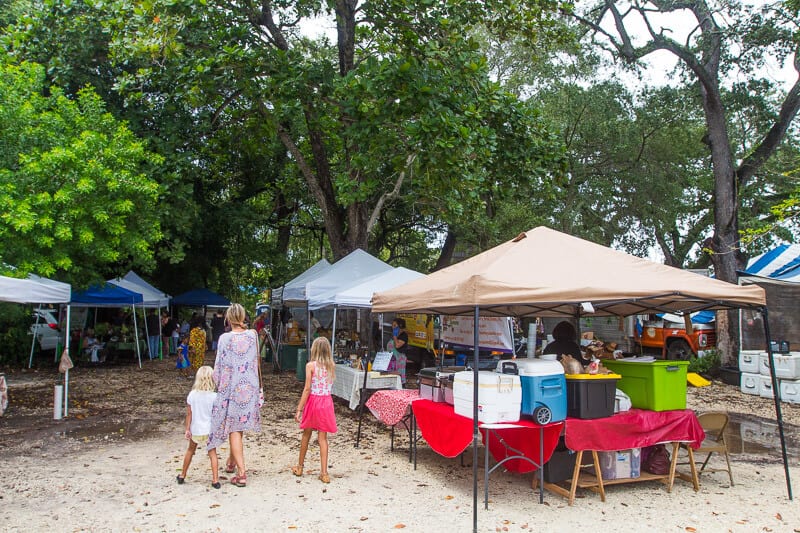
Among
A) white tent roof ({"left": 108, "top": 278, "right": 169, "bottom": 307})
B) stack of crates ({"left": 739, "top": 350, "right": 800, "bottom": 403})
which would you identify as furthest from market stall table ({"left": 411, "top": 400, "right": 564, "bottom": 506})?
white tent roof ({"left": 108, "top": 278, "right": 169, "bottom": 307})

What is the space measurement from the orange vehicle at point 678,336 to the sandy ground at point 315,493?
10.8 meters

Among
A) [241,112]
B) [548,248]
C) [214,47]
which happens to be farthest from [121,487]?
[241,112]

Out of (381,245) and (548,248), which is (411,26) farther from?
(381,245)

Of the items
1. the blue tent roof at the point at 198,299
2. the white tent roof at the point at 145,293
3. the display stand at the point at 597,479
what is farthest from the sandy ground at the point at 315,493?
the blue tent roof at the point at 198,299

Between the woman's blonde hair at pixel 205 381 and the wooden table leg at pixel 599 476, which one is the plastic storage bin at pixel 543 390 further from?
the woman's blonde hair at pixel 205 381

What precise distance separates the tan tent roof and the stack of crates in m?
6.56

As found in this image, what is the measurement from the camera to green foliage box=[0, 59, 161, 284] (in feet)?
30.3

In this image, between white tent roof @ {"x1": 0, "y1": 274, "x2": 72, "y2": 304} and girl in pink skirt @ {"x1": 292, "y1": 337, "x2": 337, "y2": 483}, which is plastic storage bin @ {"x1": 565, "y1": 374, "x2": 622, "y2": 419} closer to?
girl in pink skirt @ {"x1": 292, "y1": 337, "x2": 337, "y2": 483}

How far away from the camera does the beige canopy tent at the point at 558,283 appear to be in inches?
190

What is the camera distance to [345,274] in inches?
487

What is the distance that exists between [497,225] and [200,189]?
377 inches

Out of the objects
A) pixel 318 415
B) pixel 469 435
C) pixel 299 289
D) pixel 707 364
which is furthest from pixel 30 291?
pixel 707 364

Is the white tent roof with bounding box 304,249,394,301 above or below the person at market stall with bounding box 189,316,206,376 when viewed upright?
above

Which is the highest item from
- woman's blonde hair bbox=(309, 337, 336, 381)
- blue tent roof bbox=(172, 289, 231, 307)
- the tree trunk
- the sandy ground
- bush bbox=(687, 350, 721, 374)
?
the tree trunk
